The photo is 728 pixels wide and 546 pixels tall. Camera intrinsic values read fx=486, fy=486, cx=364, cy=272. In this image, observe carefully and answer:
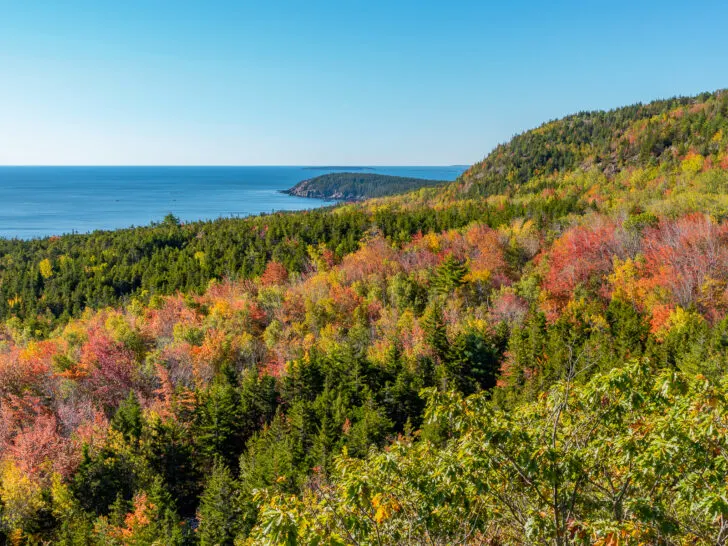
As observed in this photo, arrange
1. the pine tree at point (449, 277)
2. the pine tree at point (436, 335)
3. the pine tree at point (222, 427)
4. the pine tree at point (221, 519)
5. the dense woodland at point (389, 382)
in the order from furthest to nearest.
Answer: the pine tree at point (449, 277) < the pine tree at point (436, 335) < the pine tree at point (222, 427) < the pine tree at point (221, 519) < the dense woodland at point (389, 382)

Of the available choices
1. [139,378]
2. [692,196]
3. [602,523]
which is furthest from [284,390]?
[692,196]

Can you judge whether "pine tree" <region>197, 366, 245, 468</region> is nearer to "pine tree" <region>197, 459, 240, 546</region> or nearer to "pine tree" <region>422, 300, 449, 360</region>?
"pine tree" <region>197, 459, 240, 546</region>

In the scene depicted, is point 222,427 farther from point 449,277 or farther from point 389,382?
point 449,277

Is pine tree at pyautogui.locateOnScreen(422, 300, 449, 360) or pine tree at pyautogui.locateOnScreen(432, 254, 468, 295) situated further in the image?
pine tree at pyautogui.locateOnScreen(432, 254, 468, 295)

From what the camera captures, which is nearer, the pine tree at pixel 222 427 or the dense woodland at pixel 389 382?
the dense woodland at pixel 389 382

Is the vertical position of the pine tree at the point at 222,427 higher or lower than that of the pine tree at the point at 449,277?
lower

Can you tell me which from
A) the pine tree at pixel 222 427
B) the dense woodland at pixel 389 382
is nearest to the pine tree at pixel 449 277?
the dense woodland at pixel 389 382

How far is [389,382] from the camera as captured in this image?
1850 inches

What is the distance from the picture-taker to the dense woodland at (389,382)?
8266mm

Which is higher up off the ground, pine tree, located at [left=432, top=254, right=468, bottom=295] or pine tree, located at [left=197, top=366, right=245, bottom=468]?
pine tree, located at [left=432, top=254, right=468, bottom=295]

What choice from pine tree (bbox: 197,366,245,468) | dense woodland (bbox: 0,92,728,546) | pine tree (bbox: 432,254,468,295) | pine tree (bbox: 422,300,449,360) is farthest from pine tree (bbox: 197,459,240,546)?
pine tree (bbox: 432,254,468,295)

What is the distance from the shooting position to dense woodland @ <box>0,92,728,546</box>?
8.27 meters

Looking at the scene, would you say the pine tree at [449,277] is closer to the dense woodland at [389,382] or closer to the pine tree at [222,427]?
the dense woodland at [389,382]

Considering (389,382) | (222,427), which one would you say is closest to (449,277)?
(389,382)
